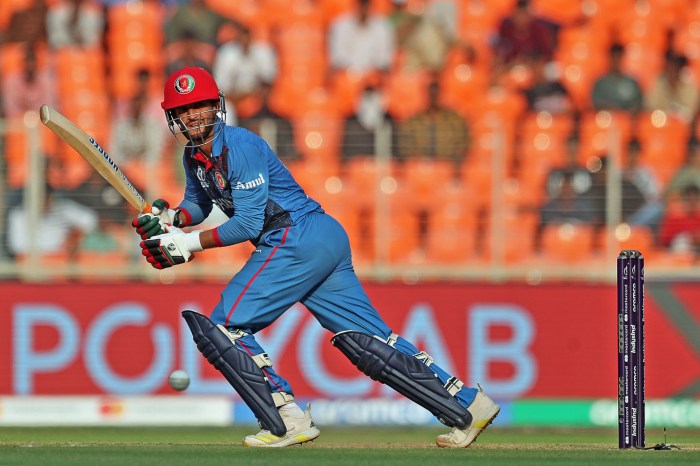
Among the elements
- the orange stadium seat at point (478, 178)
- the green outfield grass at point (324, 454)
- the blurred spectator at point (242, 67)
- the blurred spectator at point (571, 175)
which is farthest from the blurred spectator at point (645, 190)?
the blurred spectator at point (242, 67)

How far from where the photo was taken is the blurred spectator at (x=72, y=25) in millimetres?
12719

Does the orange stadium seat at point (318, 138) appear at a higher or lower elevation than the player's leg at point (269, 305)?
higher

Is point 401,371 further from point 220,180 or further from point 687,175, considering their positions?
point 687,175

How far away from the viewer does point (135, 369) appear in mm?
10219

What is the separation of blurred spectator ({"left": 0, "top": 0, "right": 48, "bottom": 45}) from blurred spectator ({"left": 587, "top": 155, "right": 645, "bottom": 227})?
5.37 meters

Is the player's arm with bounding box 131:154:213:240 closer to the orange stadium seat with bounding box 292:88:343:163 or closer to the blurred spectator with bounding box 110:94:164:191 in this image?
the blurred spectator with bounding box 110:94:164:191

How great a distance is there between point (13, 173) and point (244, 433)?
2.66m

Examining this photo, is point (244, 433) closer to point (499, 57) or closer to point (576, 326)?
point (576, 326)

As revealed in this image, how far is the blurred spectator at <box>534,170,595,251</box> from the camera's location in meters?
10.3

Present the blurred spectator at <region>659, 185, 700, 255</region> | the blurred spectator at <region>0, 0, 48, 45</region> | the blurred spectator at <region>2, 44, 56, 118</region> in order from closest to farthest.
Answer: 1. the blurred spectator at <region>659, 185, 700, 255</region>
2. the blurred spectator at <region>2, 44, 56, 118</region>
3. the blurred spectator at <region>0, 0, 48, 45</region>

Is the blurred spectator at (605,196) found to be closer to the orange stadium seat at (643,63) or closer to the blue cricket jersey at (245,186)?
the orange stadium seat at (643,63)

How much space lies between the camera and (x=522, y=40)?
1264 centimetres

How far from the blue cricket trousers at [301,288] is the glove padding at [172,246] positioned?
263mm

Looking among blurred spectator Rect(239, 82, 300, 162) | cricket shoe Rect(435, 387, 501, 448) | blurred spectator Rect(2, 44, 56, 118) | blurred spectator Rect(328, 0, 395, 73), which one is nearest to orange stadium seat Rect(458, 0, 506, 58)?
blurred spectator Rect(328, 0, 395, 73)
